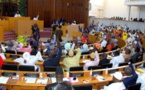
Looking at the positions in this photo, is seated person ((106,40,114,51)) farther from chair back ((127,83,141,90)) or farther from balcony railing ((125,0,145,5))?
balcony railing ((125,0,145,5))

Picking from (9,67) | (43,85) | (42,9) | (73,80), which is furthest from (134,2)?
(43,85)

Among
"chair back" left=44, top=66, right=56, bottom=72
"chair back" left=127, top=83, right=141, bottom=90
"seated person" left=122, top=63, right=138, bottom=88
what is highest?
"seated person" left=122, top=63, right=138, bottom=88

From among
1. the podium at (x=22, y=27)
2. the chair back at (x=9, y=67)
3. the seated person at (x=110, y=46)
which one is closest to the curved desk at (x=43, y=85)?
the chair back at (x=9, y=67)

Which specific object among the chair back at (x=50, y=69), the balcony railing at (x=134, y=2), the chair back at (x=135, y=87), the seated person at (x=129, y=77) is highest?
the balcony railing at (x=134, y=2)

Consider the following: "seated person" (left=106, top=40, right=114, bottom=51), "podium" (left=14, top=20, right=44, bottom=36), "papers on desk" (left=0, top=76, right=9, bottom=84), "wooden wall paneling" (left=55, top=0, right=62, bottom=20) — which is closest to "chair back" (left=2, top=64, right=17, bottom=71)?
"papers on desk" (left=0, top=76, right=9, bottom=84)

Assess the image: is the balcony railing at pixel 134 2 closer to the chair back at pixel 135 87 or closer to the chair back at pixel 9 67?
the chair back at pixel 9 67

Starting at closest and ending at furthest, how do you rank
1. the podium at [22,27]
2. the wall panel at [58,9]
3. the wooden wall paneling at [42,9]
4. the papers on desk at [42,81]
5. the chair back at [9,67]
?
A: the papers on desk at [42,81], the chair back at [9,67], the podium at [22,27], the wooden wall paneling at [42,9], the wall panel at [58,9]

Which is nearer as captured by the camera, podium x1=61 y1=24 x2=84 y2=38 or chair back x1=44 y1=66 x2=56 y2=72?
chair back x1=44 y1=66 x2=56 y2=72

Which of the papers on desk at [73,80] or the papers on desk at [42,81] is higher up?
the papers on desk at [42,81]

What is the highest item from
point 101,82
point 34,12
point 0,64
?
point 34,12

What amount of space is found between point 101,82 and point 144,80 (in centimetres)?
123

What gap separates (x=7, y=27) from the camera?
18984 millimetres

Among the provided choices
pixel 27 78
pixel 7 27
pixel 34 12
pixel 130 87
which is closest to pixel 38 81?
pixel 27 78

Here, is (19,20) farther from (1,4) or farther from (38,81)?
(38,81)
